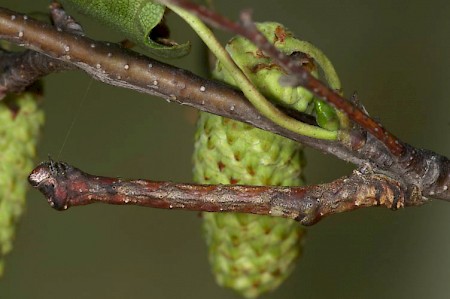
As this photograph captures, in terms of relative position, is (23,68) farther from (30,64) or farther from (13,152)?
(13,152)

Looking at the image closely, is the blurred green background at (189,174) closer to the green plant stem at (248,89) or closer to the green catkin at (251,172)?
the green catkin at (251,172)

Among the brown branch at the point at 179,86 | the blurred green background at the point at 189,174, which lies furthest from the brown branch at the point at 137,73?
the blurred green background at the point at 189,174

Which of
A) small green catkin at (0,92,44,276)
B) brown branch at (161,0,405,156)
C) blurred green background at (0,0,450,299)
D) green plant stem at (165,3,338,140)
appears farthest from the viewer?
blurred green background at (0,0,450,299)

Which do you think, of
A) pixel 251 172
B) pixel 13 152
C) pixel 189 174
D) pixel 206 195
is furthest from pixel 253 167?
pixel 189 174

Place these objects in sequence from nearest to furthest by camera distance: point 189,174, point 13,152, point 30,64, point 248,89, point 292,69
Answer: point 292,69
point 248,89
point 30,64
point 13,152
point 189,174

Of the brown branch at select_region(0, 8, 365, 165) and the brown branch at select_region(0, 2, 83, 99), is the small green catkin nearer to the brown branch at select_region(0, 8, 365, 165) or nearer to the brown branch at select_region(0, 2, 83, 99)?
the brown branch at select_region(0, 2, 83, 99)

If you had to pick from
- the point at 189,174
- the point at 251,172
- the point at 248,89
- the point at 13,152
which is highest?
the point at 248,89

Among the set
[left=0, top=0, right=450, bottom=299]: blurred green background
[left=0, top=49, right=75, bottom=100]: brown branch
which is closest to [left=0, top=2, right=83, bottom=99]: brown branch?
[left=0, top=49, right=75, bottom=100]: brown branch
